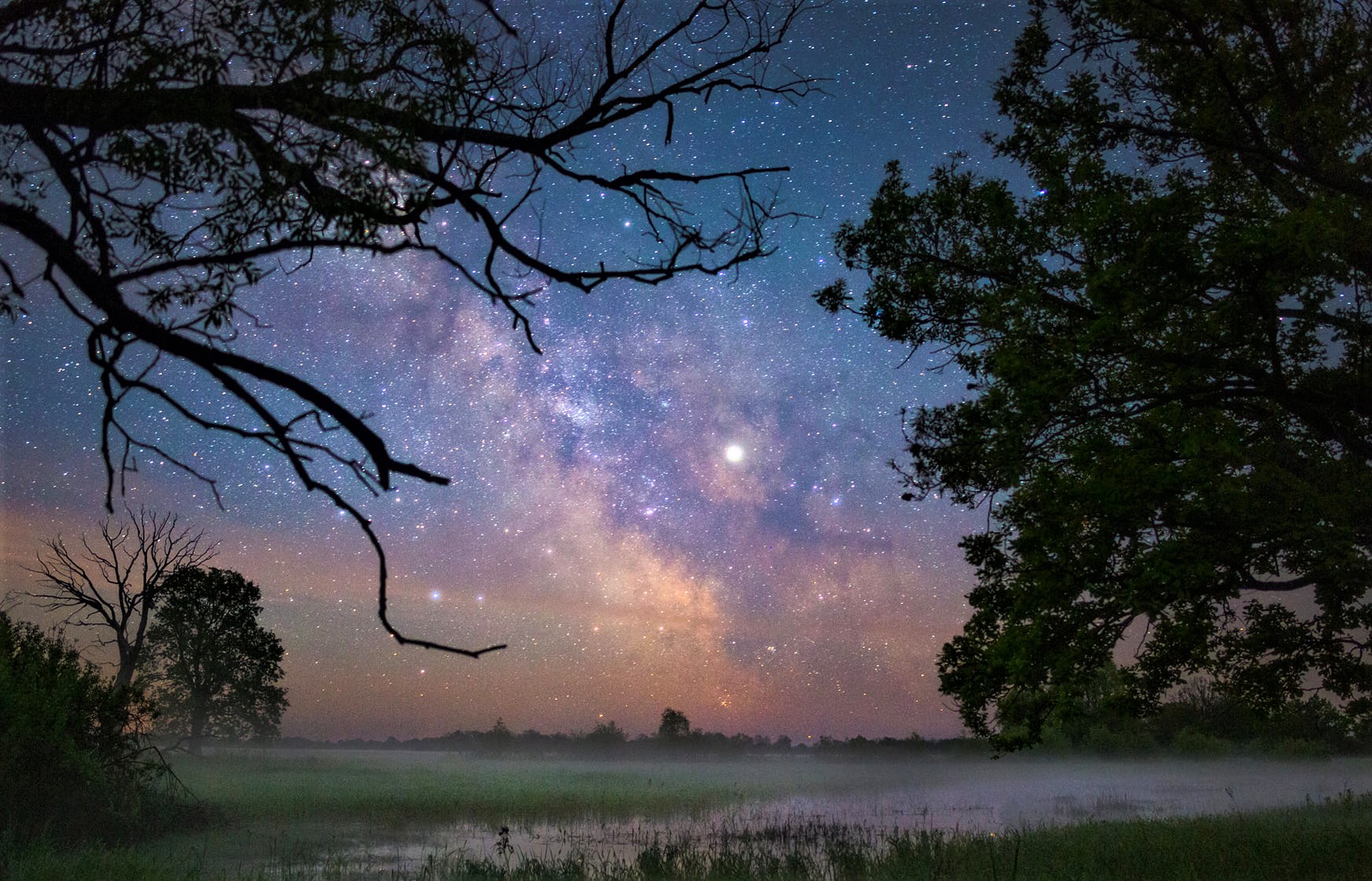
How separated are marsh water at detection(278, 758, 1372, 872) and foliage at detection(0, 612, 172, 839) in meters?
5.29

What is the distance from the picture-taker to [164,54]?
5.97 m

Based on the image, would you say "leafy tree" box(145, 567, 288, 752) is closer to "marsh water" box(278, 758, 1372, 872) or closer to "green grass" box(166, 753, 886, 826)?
"green grass" box(166, 753, 886, 826)

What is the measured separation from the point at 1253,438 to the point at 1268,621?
10.7ft

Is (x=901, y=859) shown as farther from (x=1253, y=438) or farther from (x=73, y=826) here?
(x=73, y=826)

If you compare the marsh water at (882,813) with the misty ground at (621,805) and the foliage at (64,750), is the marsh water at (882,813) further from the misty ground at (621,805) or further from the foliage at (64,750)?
the foliage at (64,750)

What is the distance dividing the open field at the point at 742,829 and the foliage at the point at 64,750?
143 cm

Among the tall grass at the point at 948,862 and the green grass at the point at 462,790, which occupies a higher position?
the tall grass at the point at 948,862

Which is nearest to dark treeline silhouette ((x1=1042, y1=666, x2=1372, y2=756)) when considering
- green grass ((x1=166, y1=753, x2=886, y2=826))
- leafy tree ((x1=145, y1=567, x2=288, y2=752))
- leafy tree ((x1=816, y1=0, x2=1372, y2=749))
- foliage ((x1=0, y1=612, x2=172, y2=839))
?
leafy tree ((x1=816, y1=0, x2=1372, y2=749))

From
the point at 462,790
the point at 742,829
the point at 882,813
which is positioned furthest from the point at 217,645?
the point at 882,813

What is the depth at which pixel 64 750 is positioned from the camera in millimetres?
18922

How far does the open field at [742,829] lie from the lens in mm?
13797

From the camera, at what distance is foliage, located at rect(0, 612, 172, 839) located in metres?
18.2

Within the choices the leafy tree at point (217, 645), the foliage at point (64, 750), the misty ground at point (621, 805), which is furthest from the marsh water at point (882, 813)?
the leafy tree at point (217, 645)

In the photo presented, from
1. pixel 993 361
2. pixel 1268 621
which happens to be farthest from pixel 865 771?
pixel 993 361
